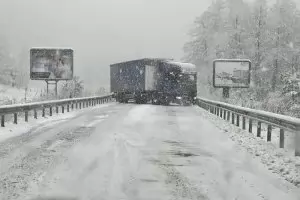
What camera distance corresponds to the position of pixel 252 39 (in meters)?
57.2

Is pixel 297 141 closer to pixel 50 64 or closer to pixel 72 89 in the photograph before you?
pixel 50 64

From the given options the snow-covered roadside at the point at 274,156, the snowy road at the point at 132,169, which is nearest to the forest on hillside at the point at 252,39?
the snow-covered roadside at the point at 274,156

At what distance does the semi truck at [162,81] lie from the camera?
37.3 metres

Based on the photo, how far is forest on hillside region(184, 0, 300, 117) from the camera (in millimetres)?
55562

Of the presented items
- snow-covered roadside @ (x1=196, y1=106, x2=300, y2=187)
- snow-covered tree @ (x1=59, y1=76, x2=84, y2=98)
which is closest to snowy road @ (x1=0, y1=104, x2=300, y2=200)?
snow-covered roadside @ (x1=196, y1=106, x2=300, y2=187)

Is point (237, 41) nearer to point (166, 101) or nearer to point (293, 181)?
point (166, 101)

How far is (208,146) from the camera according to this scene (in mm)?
11258

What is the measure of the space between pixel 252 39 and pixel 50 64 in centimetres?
2834

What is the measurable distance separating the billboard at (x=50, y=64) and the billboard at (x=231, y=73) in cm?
1350

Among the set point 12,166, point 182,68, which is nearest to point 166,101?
point 182,68

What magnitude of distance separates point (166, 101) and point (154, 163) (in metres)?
29.3

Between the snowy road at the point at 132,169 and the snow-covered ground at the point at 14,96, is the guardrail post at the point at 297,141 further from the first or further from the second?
the snow-covered ground at the point at 14,96

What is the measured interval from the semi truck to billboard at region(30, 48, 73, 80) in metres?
5.81

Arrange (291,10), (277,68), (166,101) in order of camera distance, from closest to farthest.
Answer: (166,101), (277,68), (291,10)
